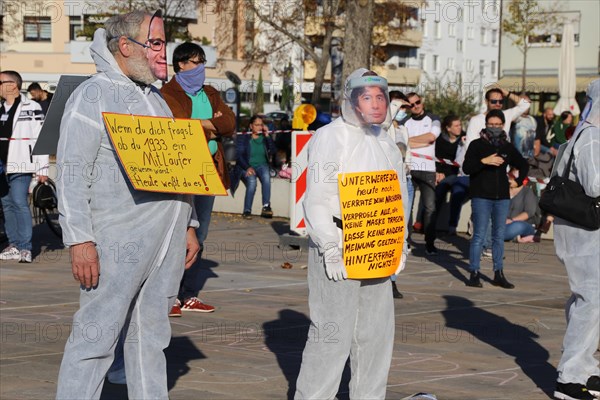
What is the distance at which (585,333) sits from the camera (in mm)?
7727

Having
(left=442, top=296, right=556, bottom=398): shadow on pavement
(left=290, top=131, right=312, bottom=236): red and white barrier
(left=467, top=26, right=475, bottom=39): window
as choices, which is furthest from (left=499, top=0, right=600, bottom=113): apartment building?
(left=442, top=296, right=556, bottom=398): shadow on pavement

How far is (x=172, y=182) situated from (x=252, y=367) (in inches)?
103

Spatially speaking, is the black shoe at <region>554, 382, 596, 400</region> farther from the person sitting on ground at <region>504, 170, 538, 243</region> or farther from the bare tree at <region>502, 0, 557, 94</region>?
the bare tree at <region>502, 0, 557, 94</region>

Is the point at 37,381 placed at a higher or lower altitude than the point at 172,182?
lower

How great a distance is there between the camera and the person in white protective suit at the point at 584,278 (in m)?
7.63

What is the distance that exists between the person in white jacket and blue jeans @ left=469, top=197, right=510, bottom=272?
196 inches

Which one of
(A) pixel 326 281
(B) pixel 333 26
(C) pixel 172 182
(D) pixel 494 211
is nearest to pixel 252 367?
(A) pixel 326 281

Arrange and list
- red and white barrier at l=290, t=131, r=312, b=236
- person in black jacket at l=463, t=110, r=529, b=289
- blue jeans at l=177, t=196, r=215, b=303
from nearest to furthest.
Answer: blue jeans at l=177, t=196, r=215, b=303 < person in black jacket at l=463, t=110, r=529, b=289 < red and white barrier at l=290, t=131, r=312, b=236

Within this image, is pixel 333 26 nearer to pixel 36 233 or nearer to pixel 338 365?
pixel 36 233

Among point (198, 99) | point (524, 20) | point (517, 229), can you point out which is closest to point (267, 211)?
point (517, 229)

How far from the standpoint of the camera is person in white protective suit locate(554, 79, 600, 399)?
7.63 metres

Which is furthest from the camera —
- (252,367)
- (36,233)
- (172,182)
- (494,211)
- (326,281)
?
(36,233)

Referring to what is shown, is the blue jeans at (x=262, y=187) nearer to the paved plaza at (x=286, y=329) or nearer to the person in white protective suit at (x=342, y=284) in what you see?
the paved plaza at (x=286, y=329)

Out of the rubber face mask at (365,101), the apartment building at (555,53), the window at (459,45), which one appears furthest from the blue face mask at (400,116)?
the window at (459,45)
